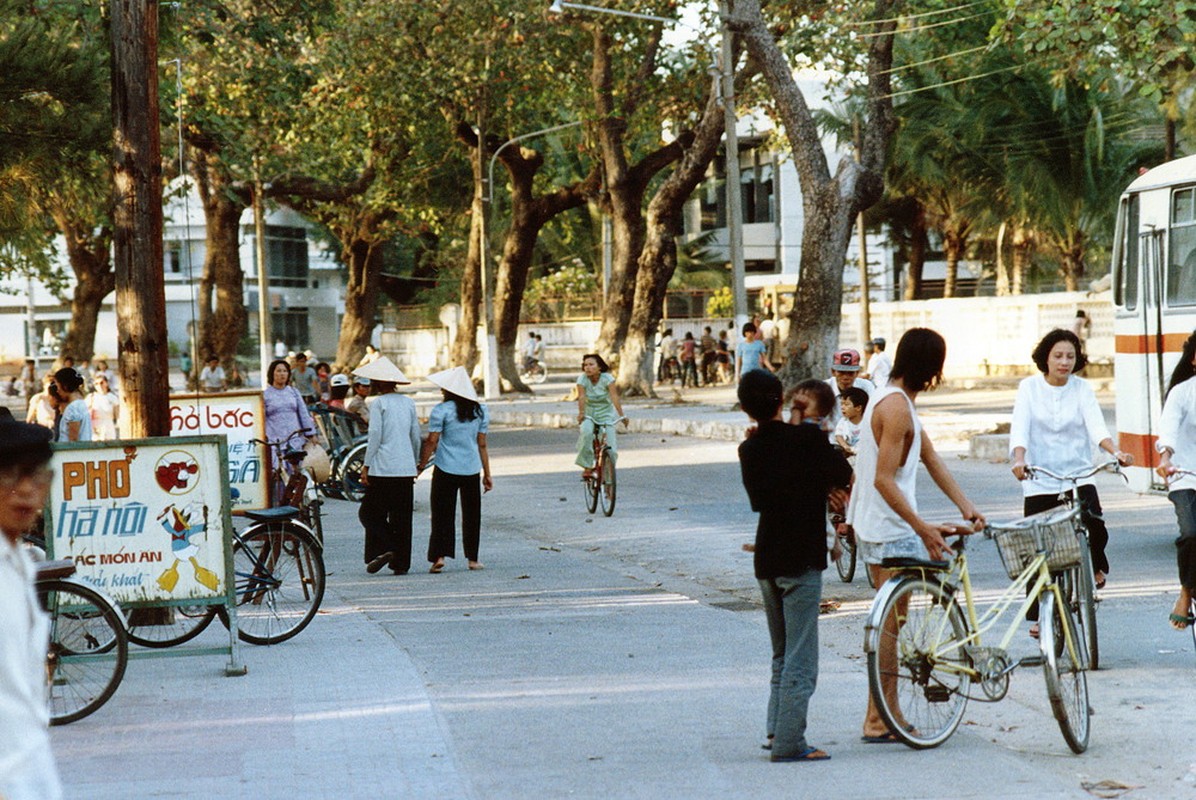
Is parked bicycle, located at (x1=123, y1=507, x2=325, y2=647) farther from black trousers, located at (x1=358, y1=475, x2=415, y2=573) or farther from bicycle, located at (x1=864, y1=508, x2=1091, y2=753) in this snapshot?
bicycle, located at (x1=864, y1=508, x2=1091, y2=753)

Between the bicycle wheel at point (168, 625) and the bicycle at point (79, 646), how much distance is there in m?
1.75

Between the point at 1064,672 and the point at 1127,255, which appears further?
the point at 1127,255

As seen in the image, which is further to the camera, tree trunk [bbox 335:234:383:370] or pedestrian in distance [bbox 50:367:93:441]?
tree trunk [bbox 335:234:383:370]

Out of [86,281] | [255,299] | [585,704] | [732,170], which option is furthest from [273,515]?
[255,299]

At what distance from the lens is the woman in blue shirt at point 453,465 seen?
1353 centimetres

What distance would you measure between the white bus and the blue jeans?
26.9 feet

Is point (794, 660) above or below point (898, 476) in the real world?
below

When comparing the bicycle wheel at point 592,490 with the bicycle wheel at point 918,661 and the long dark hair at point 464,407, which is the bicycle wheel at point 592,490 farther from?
the bicycle wheel at point 918,661

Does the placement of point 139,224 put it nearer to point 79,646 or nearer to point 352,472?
point 79,646

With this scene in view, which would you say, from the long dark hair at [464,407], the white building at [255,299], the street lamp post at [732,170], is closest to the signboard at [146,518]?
the long dark hair at [464,407]

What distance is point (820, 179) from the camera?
27.3 meters

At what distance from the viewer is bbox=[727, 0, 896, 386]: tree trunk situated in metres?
26.5

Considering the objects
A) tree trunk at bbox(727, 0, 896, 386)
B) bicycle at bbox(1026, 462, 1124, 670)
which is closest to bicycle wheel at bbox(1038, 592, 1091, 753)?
bicycle at bbox(1026, 462, 1124, 670)

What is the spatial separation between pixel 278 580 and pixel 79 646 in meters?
1.97
